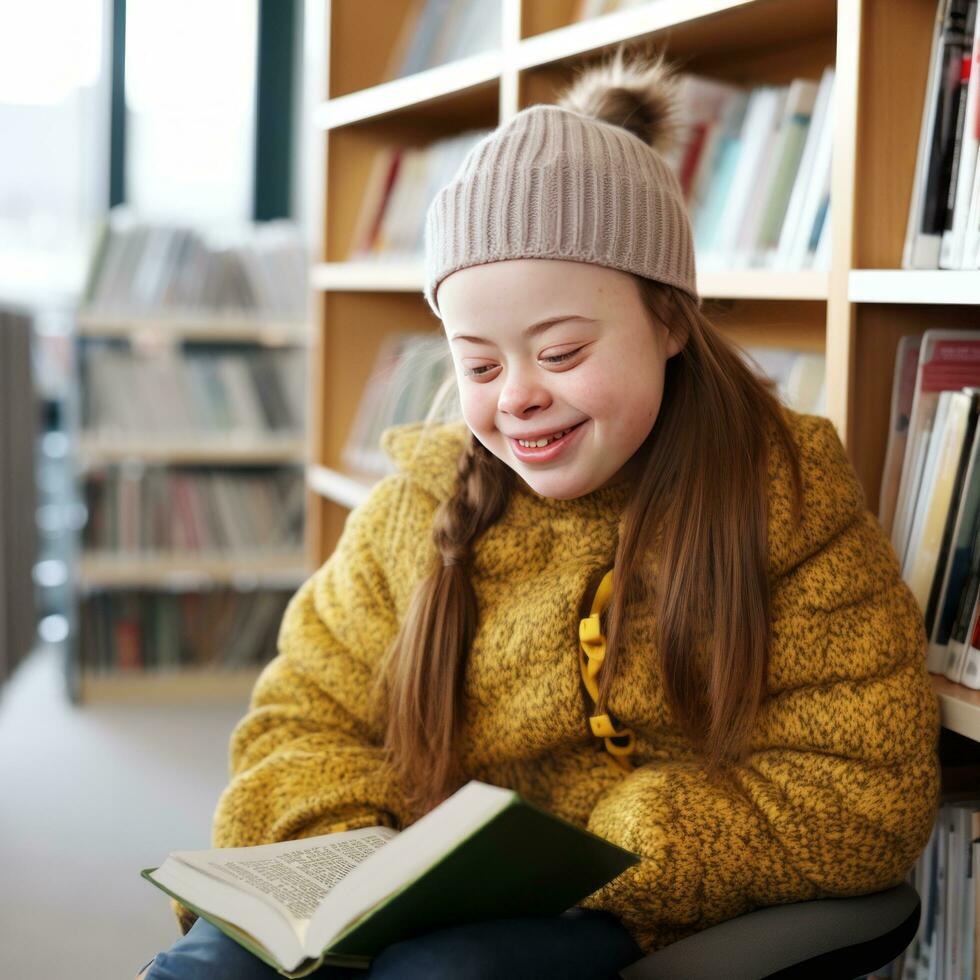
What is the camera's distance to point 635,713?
1171 mm

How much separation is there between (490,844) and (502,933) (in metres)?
0.17

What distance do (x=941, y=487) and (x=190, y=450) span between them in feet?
7.65

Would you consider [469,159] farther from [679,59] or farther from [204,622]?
[204,622]

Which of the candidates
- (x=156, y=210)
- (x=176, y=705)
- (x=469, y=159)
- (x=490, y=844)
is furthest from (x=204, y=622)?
(x=490, y=844)

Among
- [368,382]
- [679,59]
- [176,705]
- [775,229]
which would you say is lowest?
[176,705]

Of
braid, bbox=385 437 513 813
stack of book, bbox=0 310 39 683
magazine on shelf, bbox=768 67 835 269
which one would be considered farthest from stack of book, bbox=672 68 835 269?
stack of book, bbox=0 310 39 683

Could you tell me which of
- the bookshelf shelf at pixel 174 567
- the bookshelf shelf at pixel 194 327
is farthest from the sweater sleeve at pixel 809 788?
the bookshelf shelf at pixel 194 327

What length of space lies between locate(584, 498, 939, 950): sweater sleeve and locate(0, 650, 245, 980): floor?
1.12m

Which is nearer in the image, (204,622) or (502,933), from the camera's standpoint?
(502,933)

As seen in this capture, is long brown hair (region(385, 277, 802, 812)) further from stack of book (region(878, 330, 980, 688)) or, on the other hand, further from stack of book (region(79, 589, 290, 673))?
stack of book (region(79, 589, 290, 673))

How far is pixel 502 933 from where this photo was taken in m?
0.95

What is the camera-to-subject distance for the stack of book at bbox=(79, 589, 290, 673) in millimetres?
3234

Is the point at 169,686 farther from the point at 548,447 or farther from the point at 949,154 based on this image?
the point at 949,154

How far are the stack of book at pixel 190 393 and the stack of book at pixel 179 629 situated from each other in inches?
17.7
